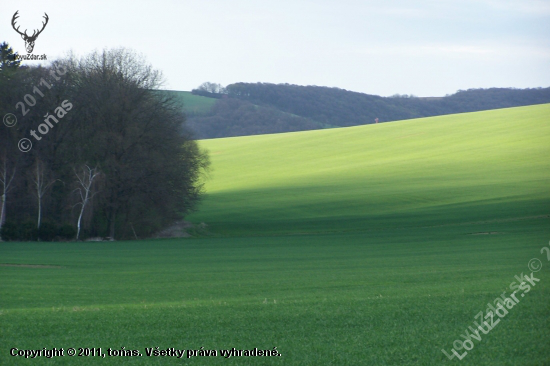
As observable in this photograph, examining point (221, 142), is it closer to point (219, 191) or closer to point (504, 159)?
point (219, 191)

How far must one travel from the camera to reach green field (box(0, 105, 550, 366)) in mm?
9695

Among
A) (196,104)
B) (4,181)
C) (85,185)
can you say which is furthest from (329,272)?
(196,104)

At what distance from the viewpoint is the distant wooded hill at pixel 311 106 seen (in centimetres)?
13050

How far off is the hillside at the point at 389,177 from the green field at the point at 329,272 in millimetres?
312

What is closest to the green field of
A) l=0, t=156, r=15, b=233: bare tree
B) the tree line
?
the tree line

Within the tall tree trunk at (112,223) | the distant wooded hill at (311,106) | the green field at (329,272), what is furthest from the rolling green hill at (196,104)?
the tall tree trunk at (112,223)

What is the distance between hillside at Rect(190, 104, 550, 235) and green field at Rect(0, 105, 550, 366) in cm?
31

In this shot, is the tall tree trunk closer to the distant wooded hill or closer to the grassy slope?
the distant wooded hill

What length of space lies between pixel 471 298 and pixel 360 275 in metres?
7.16

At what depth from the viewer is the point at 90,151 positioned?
147 ft

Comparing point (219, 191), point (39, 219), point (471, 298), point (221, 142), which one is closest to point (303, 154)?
point (219, 191)

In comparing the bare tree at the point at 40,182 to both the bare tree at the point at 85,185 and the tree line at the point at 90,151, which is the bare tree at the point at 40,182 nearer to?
the tree line at the point at 90,151

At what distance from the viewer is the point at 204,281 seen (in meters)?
19.3

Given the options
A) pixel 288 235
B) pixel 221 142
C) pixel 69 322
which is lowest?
pixel 288 235
